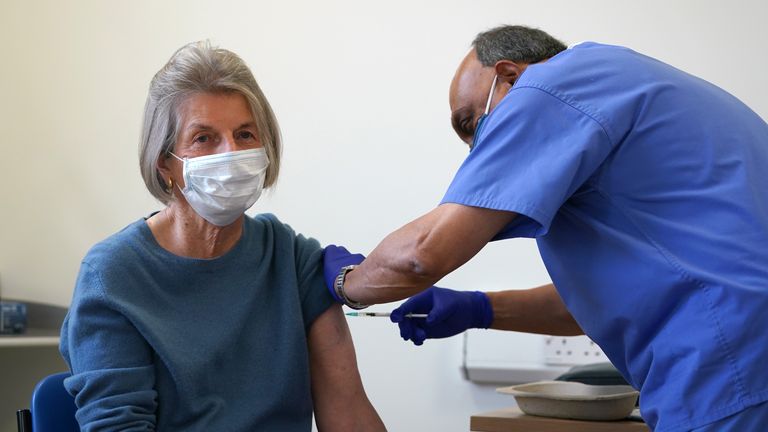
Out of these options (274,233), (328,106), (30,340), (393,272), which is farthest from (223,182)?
(30,340)

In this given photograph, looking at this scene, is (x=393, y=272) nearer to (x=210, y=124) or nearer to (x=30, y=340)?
(x=210, y=124)

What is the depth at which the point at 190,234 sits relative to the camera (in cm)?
157

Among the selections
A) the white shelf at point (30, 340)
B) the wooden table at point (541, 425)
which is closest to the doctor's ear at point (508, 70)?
the wooden table at point (541, 425)

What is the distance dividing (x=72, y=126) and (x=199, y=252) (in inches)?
62.2

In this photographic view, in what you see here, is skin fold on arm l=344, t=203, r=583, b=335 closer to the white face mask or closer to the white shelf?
the white face mask

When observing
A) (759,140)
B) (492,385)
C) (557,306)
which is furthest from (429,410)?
(759,140)

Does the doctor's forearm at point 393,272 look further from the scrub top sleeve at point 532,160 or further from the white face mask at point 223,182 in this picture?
the white face mask at point 223,182

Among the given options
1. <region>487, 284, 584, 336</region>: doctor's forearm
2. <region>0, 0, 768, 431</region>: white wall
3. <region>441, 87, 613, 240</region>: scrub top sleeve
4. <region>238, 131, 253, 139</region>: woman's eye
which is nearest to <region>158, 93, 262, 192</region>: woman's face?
<region>238, 131, 253, 139</region>: woman's eye

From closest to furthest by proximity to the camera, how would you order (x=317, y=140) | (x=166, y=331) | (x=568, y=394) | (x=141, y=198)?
(x=166, y=331) < (x=568, y=394) < (x=317, y=140) < (x=141, y=198)

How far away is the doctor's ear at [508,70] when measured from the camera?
145 centimetres

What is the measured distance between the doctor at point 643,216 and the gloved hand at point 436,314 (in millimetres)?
363

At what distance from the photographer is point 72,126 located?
2.94 meters

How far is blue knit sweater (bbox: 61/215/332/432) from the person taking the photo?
139cm

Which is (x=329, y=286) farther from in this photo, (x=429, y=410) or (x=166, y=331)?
(x=429, y=410)
